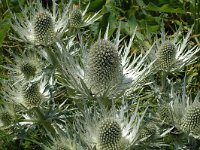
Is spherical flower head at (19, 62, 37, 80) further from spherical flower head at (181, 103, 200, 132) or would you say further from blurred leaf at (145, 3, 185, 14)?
blurred leaf at (145, 3, 185, 14)

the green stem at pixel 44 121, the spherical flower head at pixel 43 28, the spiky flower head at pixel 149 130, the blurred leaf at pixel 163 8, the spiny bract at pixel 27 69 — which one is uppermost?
the spherical flower head at pixel 43 28

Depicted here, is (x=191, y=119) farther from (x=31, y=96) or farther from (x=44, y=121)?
(x=31, y=96)

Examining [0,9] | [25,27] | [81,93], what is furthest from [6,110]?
[0,9]

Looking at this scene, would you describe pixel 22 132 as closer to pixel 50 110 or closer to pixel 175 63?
pixel 50 110

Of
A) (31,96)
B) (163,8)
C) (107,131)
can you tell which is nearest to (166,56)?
(107,131)

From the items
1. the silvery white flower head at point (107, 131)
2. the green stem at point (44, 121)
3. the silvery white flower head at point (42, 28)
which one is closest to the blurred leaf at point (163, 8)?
the silvery white flower head at point (42, 28)

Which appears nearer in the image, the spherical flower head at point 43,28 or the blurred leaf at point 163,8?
the spherical flower head at point 43,28

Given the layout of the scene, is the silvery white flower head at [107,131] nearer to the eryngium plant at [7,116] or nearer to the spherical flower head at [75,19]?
the eryngium plant at [7,116]
